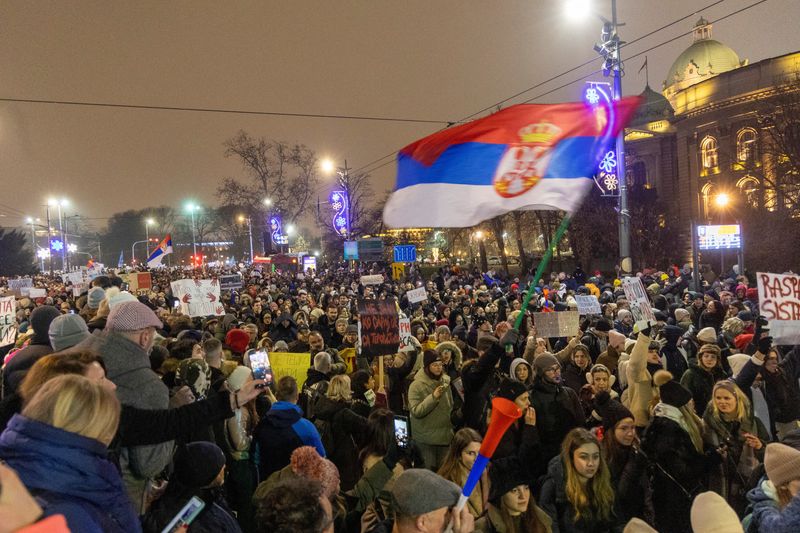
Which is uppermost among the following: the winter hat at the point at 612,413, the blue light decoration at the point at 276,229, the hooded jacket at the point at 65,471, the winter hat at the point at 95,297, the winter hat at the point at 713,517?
the blue light decoration at the point at 276,229

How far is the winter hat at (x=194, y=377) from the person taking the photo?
15.1 feet

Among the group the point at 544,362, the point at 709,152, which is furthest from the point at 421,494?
the point at 709,152

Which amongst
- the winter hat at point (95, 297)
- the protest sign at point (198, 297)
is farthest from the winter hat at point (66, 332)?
the protest sign at point (198, 297)

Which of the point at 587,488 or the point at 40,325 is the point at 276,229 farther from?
the point at 587,488

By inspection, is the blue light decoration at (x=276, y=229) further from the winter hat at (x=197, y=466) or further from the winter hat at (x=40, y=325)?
the winter hat at (x=197, y=466)

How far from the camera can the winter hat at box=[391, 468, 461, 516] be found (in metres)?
2.57

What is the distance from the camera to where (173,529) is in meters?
2.61

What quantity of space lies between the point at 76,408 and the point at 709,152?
188ft

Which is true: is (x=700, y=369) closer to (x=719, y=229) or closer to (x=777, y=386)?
(x=777, y=386)

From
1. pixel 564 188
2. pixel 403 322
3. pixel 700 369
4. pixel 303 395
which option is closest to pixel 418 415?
Result: pixel 303 395

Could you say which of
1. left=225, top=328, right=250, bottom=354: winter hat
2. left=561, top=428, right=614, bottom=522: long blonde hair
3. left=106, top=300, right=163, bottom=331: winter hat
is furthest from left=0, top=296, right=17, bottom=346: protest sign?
left=561, top=428, right=614, bottom=522: long blonde hair

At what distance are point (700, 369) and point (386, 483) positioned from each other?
4.00 m

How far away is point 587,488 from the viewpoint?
4016mm

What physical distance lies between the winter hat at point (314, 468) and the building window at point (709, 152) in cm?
5477
